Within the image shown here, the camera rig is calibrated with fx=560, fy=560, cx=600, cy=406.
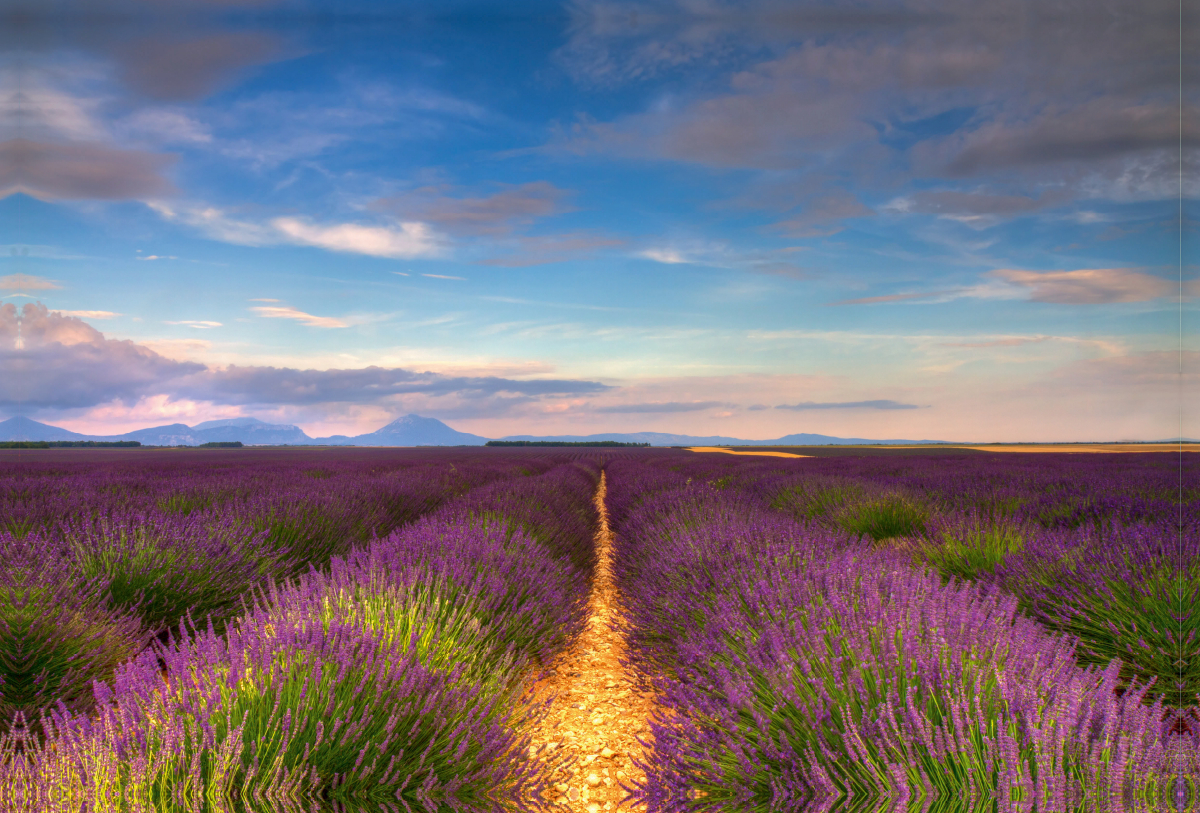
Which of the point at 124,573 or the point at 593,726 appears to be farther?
the point at 124,573

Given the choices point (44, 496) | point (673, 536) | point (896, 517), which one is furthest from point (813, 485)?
point (44, 496)

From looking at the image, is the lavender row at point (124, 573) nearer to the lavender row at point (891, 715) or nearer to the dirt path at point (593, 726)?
the dirt path at point (593, 726)

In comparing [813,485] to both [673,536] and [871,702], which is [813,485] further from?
[871,702]

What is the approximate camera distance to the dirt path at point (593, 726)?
247 centimetres

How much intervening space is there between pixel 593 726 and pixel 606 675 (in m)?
0.77

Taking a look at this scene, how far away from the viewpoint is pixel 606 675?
388cm

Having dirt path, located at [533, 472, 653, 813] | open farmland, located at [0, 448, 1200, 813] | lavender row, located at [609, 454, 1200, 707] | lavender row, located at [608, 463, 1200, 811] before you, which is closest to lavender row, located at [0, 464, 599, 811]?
open farmland, located at [0, 448, 1200, 813]

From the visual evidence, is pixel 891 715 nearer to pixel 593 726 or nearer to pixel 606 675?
pixel 593 726

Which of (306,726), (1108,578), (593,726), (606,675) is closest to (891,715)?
(306,726)

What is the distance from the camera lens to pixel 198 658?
82.0 inches

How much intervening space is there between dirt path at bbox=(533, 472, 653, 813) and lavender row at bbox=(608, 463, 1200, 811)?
0.40 meters

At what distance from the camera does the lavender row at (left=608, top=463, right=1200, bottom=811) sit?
1.35 metres

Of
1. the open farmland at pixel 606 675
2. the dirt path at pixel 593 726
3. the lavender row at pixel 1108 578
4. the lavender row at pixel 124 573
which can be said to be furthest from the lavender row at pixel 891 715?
the lavender row at pixel 124 573

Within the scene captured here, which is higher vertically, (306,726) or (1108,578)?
(1108,578)
